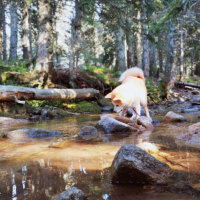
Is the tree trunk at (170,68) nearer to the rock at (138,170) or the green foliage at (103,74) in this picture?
the green foliage at (103,74)

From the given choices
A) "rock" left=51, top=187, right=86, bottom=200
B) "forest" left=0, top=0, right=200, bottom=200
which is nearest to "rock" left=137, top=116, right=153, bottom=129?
"forest" left=0, top=0, right=200, bottom=200

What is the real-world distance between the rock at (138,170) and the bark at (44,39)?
881 cm

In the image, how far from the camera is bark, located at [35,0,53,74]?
10.1 meters

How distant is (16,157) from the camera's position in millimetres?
2908

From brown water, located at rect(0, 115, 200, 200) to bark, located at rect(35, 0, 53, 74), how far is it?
23.1ft

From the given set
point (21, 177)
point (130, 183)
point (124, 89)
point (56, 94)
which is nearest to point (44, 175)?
point (21, 177)

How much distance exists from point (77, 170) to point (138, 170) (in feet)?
2.29

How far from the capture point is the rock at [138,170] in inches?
74.8

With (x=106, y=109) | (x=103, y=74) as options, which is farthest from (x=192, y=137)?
(x=103, y=74)

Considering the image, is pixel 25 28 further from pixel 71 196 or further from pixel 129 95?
pixel 71 196

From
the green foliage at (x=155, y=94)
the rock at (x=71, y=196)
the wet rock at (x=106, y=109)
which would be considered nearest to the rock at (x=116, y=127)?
the rock at (x=71, y=196)

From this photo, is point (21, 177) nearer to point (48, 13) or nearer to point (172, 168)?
point (172, 168)

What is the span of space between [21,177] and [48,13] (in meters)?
9.72

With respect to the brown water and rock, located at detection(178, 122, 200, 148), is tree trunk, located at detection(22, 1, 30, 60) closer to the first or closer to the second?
the brown water
